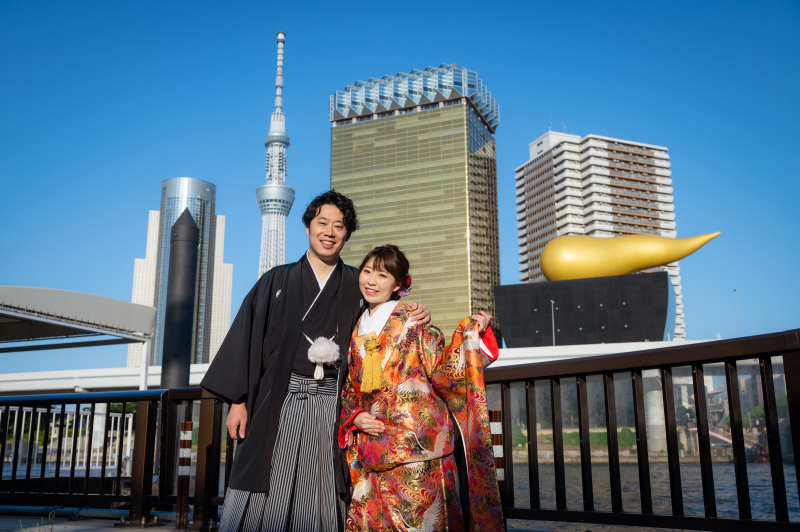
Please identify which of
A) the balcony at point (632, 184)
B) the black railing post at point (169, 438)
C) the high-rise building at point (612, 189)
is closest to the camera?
the black railing post at point (169, 438)

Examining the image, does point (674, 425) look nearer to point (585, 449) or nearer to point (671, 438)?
point (671, 438)

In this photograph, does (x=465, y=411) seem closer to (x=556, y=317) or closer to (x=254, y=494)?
(x=254, y=494)

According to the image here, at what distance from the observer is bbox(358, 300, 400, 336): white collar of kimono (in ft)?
8.42

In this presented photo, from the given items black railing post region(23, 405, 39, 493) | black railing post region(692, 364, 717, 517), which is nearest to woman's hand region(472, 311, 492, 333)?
black railing post region(692, 364, 717, 517)

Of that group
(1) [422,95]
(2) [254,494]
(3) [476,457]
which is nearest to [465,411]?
(3) [476,457]

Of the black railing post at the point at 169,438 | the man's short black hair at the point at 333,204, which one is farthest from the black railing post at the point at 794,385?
the black railing post at the point at 169,438

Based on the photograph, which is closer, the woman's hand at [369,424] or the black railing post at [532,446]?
the woman's hand at [369,424]

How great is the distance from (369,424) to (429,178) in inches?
3136

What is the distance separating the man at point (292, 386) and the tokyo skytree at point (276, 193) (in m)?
77.9

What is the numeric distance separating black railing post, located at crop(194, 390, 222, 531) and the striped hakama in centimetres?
125

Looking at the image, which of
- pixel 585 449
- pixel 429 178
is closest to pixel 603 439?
pixel 585 449

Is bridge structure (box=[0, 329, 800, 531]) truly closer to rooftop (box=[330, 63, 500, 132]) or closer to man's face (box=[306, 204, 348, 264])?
man's face (box=[306, 204, 348, 264])

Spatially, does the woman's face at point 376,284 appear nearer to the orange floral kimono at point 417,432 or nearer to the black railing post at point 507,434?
the orange floral kimono at point 417,432

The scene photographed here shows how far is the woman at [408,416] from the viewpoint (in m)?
2.35
